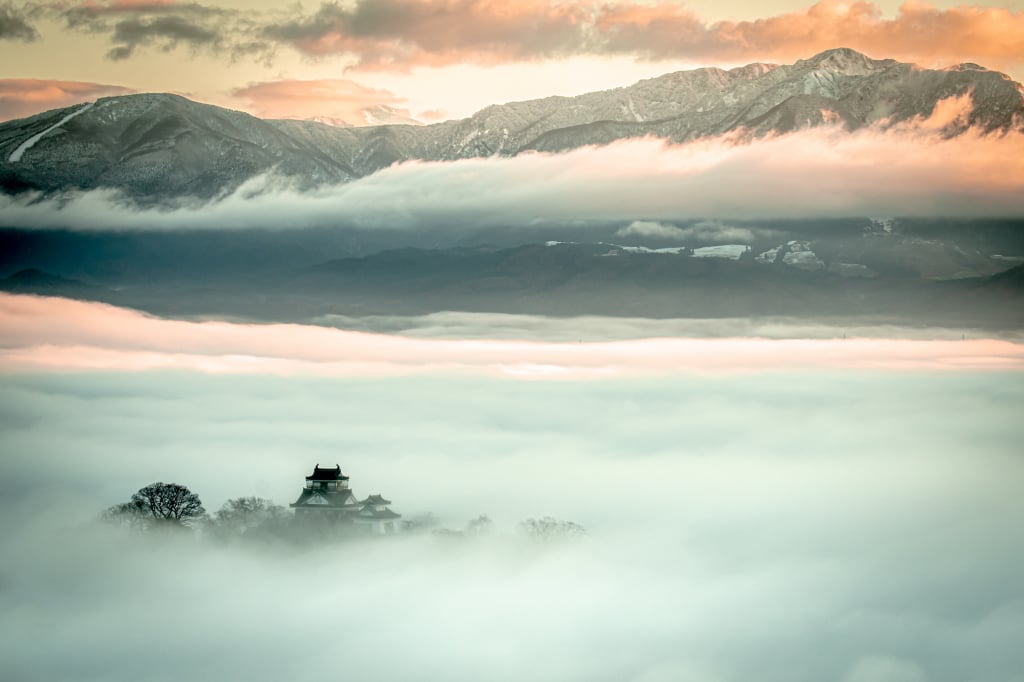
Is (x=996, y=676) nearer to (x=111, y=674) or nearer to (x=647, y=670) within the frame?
(x=647, y=670)

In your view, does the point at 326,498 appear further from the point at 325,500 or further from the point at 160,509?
the point at 160,509

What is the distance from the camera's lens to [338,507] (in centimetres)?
18688

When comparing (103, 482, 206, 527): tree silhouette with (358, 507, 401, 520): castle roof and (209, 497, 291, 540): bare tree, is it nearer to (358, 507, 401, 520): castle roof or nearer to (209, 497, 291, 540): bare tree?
(209, 497, 291, 540): bare tree

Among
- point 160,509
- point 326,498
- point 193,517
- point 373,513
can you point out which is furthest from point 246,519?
point 373,513

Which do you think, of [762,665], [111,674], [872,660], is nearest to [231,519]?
[111,674]

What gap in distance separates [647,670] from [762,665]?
50.2 feet

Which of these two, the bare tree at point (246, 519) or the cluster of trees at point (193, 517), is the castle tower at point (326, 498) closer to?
the cluster of trees at point (193, 517)

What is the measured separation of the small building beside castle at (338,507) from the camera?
607 ft

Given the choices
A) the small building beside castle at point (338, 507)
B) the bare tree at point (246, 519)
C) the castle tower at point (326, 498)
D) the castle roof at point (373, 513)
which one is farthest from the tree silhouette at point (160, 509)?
the castle roof at point (373, 513)

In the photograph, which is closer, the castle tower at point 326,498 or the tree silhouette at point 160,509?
the tree silhouette at point 160,509

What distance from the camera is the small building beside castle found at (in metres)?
185

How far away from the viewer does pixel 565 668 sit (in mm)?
193875

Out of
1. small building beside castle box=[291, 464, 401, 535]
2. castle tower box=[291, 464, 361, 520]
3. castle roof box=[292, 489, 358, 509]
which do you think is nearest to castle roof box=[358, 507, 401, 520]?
small building beside castle box=[291, 464, 401, 535]

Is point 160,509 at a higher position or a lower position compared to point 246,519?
higher
